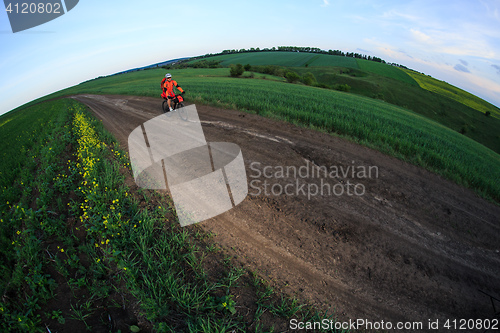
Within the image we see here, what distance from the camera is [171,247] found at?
3439 mm

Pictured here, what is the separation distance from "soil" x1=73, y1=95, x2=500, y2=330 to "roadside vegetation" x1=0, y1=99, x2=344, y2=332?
17.5 inches

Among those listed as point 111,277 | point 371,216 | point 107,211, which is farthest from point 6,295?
point 371,216

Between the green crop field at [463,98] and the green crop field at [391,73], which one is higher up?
the green crop field at [391,73]

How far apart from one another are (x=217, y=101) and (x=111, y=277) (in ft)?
37.8

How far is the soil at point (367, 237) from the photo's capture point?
10.1 feet

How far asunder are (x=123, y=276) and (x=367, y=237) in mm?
4216

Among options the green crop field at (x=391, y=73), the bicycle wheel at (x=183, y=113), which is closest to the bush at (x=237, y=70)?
the bicycle wheel at (x=183, y=113)

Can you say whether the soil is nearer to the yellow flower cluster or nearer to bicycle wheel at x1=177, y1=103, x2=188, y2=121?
the yellow flower cluster

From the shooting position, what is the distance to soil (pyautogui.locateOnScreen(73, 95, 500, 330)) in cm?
307

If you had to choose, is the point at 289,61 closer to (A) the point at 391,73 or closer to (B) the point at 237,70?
(A) the point at 391,73

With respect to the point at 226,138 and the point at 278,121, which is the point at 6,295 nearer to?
the point at 226,138

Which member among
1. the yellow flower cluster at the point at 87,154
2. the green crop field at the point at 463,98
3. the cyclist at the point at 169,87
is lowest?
the yellow flower cluster at the point at 87,154

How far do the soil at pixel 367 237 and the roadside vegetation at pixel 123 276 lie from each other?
0.44 m

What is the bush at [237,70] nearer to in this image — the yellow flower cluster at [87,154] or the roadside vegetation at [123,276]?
the yellow flower cluster at [87,154]
